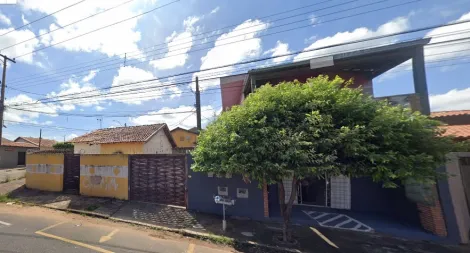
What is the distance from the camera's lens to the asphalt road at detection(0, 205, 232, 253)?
17.5 ft

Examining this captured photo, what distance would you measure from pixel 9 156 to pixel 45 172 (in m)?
18.6

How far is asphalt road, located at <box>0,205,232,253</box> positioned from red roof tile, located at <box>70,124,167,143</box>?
1083 centimetres

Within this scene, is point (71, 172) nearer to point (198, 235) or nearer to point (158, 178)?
point (158, 178)

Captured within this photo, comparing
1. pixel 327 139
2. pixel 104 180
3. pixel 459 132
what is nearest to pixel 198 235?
pixel 327 139

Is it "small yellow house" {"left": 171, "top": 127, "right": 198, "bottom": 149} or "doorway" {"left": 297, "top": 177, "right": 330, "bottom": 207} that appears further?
"small yellow house" {"left": 171, "top": 127, "right": 198, "bottom": 149}

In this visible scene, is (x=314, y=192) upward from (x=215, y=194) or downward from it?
downward

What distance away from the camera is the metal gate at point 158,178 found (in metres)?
9.10

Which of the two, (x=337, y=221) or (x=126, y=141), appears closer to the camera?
(x=337, y=221)

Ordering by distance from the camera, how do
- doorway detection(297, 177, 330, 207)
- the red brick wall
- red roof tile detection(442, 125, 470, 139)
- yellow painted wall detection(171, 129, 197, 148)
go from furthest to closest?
yellow painted wall detection(171, 129, 197, 148), doorway detection(297, 177, 330, 207), the red brick wall, red roof tile detection(442, 125, 470, 139)

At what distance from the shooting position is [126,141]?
18266mm

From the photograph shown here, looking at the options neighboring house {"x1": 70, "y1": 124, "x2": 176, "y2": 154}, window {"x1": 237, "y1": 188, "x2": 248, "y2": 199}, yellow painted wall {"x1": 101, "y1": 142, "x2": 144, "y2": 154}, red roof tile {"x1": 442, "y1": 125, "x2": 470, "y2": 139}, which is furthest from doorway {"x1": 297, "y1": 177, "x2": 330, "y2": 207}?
yellow painted wall {"x1": 101, "y1": 142, "x2": 144, "y2": 154}

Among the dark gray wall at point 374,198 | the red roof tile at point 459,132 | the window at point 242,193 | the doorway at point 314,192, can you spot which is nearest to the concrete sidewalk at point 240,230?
the window at point 242,193

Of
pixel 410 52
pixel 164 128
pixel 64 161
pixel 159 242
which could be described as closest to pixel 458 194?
pixel 410 52

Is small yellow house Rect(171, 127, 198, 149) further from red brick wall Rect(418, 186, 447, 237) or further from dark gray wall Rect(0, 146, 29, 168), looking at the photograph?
red brick wall Rect(418, 186, 447, 237)
